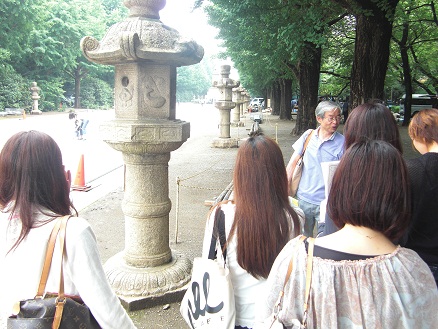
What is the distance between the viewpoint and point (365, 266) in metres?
1.47

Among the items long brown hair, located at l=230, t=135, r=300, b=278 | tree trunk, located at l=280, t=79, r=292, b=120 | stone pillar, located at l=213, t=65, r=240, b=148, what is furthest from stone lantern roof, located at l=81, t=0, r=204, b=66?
tree trunk, located at l=280, t=79, r=292, b=120

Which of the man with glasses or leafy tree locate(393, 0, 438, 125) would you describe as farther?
leafy tree locate(393, 0, 438, 125)

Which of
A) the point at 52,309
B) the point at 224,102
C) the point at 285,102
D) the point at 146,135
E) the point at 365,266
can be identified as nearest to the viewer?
the point at 365,266

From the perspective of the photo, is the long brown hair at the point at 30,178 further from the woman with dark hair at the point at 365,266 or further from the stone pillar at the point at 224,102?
the stone pillar at the point at 224,102

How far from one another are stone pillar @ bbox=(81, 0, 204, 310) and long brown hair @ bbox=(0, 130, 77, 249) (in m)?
1.75

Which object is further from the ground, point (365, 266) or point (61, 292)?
point (365, 266)

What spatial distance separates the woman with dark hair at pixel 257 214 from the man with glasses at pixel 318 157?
1.49 m

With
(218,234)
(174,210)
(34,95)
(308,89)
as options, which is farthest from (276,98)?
(218,234)

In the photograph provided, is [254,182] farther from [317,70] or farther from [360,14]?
[317,70]

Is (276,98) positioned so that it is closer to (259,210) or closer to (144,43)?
(144,43)

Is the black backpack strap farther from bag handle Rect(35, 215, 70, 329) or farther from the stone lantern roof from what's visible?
the stone lantern roof

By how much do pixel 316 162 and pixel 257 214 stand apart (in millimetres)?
1716

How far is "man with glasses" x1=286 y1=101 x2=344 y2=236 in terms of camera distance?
359 cm

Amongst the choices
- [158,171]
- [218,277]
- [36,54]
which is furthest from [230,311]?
[36,54]
